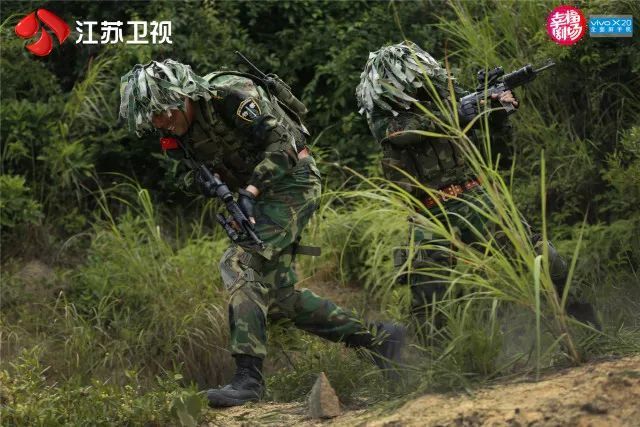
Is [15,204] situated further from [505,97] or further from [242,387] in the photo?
[505,97]

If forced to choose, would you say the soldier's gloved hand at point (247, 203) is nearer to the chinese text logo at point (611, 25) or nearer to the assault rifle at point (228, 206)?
the assault rifle at point (228, 206)

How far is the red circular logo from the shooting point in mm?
6348

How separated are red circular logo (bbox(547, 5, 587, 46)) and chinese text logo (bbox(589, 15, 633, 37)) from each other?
0.07 m

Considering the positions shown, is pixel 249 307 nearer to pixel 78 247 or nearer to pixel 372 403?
pixel 372 403

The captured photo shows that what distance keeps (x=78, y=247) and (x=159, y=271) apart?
1139 millimetres

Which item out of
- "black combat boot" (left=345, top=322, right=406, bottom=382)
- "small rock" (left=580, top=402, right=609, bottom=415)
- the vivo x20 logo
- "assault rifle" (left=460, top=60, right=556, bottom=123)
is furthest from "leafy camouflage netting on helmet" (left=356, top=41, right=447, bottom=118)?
the vivo x20 logo

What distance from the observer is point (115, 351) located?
6320 mm

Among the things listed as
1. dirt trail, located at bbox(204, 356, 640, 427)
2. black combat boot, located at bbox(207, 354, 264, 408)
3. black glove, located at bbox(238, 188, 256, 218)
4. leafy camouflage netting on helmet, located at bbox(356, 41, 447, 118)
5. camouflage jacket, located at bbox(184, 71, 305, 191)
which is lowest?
black combat boot, located at bbox(207, 354, 264, 408)

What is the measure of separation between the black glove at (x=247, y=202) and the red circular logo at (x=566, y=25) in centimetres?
252

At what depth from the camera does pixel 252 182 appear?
4785 millimetres

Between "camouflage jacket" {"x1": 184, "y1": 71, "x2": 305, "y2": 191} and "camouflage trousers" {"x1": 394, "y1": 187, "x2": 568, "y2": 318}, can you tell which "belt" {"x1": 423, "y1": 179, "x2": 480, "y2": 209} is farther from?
"camouflage jacket" {"x1": 184, "y1": 71, "x2": 305, "y2": 191}

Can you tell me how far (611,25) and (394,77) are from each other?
5.92 ft

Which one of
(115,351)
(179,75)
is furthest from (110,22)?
(179,75)

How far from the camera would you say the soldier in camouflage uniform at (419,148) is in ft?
16.6
